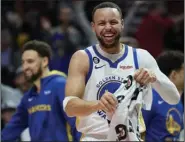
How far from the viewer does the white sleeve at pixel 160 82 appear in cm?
534

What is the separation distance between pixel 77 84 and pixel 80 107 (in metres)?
0.32

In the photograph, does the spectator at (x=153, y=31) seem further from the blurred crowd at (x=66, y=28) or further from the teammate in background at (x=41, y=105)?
the teammate in background at (x=41, y=105)

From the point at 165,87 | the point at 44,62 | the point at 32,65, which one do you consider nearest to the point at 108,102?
the point at 165,87

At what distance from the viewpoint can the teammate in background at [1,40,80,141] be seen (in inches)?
292

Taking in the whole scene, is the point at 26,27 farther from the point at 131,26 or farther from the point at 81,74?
the point at 81,74

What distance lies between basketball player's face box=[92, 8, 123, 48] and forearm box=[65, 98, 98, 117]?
0.59m

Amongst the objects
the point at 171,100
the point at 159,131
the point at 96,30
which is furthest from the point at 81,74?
the point at 159,131

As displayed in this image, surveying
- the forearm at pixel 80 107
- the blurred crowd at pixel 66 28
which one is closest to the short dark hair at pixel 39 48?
the blurred crowd at pixel 66 28

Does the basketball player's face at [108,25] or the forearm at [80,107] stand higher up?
the basketball player's face at [108,25]

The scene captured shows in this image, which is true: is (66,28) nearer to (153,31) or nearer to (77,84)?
(153,31)

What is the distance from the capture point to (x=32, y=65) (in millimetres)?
7625

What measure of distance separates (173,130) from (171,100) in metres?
1.70

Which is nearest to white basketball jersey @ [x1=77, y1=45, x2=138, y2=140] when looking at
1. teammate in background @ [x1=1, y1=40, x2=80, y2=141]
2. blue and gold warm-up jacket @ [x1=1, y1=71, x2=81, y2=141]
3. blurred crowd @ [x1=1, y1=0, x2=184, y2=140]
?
teammate in background @ [x1=1, y1=40, x2=80, y2=141]

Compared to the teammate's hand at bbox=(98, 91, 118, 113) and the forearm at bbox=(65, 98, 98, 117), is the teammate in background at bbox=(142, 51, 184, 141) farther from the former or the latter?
the teammate's hand at bbox=(98, 91, 118, 113)
